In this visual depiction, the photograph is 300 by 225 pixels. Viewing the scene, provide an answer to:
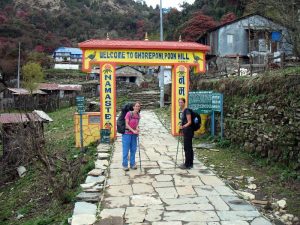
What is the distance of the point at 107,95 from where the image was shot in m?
13.0

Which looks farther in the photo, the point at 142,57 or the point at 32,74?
the point at 32,74

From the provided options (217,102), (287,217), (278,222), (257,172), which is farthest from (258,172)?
(217,102)

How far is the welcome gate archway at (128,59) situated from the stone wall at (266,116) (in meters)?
1.77

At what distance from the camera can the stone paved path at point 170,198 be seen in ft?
18.9

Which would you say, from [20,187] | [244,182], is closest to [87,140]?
[20,187]

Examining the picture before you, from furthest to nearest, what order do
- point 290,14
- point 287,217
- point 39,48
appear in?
point 39,48 → point 290,14 → point 287,217

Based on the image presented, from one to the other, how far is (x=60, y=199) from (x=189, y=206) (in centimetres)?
253

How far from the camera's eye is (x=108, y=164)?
942 centimetres

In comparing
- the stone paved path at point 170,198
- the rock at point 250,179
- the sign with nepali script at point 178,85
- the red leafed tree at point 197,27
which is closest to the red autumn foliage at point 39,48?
the red leafed tree at point 197,27

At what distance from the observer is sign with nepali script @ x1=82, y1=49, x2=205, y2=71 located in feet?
42.1

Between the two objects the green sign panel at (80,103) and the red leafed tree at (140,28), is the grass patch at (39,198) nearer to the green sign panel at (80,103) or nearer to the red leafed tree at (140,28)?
the green sign panel at (80,103)

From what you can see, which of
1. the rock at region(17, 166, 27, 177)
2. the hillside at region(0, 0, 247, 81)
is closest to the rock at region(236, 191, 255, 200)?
the rock at region(17, 166, 27, 177)

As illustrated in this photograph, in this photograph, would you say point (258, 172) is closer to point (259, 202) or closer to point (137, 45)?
point (259, 202)

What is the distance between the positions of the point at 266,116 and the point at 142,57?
17.1ft
